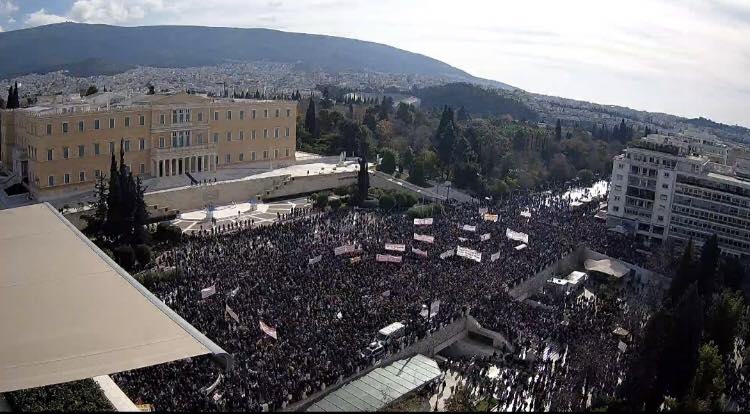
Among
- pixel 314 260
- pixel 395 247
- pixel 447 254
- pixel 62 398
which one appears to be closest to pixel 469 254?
pixel 447 254

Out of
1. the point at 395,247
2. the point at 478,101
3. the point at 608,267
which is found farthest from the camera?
the point at 478,101

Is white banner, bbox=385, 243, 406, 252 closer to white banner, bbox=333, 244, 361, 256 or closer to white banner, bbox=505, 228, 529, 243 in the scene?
white banner, bbox=333, 244, 361, 256

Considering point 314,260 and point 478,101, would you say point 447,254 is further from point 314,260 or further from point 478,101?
point 478,101

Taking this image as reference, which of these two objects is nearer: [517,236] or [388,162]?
[517,236]

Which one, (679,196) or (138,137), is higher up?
(138,137)

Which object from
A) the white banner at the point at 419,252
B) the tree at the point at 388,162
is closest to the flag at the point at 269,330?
the white banner at the point at 419,252

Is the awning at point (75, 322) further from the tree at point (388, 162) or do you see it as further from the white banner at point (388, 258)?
the tree at point (388, 162)
